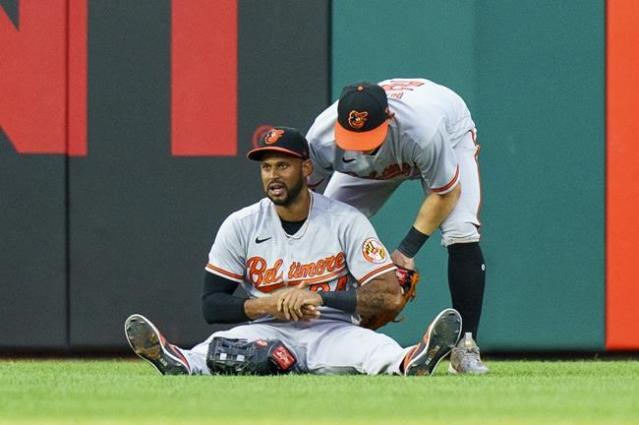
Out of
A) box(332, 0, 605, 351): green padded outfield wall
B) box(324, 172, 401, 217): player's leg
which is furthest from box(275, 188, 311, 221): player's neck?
box(332, 0, 605, 351): green padded outfield wall

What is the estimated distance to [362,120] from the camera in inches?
212

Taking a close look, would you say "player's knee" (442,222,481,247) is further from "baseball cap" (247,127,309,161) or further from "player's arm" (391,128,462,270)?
"baseball cap" (247,127,309,161)

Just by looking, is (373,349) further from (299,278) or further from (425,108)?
(425,108)

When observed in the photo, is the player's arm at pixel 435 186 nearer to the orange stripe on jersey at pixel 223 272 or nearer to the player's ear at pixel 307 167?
the player's ear at pixel 307 167

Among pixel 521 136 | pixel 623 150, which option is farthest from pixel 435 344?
pixel 623 150

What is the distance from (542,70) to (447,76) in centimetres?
47

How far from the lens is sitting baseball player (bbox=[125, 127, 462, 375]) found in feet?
18.2

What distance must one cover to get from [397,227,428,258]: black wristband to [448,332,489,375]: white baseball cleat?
0.39 m

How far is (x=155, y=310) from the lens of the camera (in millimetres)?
7410

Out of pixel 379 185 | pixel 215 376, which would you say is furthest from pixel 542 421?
pixel 379 185

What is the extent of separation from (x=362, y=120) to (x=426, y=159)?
0.38 m

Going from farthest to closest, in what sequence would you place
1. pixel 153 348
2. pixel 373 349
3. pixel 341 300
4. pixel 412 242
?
pixel 412 242 < pixel 341 300 < pixel 373 349 < pixel 153 348

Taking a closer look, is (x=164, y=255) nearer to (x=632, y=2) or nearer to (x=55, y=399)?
(x=632, y=2)

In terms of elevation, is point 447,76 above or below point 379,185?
above
